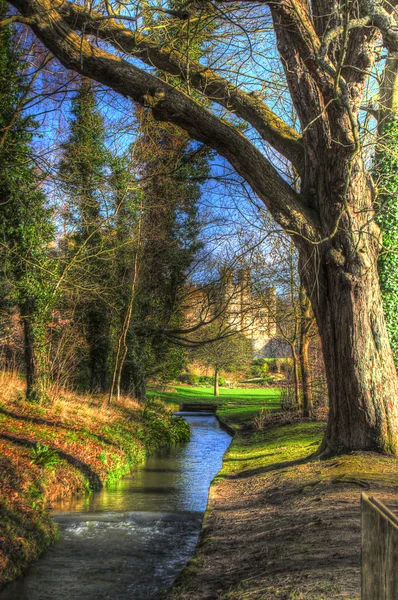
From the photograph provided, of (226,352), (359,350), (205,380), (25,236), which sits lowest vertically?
(205,380)

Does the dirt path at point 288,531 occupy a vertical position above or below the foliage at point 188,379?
below

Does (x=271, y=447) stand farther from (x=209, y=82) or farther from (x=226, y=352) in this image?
(x=226, y=352)

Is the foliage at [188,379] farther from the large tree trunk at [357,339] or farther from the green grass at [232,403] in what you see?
the large tree trunk at [357,339]

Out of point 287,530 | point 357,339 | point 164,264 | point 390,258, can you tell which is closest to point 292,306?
point 164,264

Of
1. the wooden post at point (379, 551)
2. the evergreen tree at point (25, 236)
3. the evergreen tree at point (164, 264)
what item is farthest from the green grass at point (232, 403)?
the wooden post at point (379, 551)

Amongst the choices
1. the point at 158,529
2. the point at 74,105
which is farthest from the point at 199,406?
the point at 158,529

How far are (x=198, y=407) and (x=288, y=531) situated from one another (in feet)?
91.2

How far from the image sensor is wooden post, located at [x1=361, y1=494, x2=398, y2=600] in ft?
5.74

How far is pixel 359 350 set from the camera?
8.69 meters

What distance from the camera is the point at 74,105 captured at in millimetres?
21109

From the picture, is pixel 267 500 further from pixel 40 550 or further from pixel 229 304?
pixel 229 304

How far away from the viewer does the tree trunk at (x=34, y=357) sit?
52.4ft

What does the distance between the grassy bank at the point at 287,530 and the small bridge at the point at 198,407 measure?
73.4ft

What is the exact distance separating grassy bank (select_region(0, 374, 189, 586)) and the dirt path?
7.88 ft
